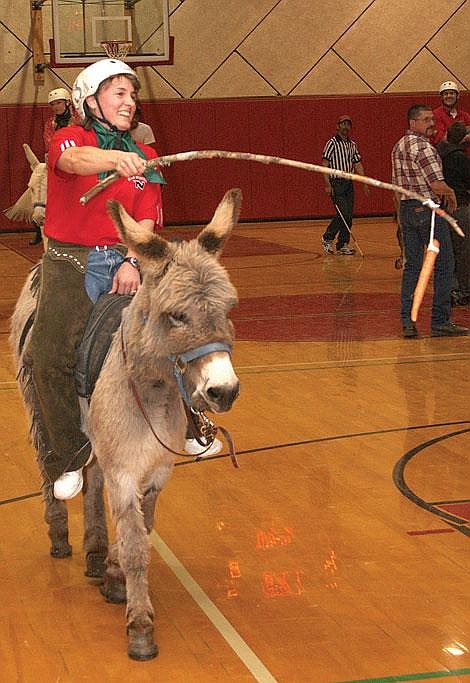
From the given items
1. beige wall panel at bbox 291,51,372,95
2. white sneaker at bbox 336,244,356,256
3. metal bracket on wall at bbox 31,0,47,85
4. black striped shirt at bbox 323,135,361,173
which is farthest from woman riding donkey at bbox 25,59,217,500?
beige wall panel at bbox 291,51,372,95

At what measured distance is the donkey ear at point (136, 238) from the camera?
4.20 metres

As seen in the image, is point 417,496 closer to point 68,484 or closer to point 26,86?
point 68,484

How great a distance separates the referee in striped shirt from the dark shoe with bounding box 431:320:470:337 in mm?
7255

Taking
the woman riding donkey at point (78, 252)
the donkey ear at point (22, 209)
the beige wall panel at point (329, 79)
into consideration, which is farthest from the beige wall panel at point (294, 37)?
the woman riding donkey at point (78, 252)

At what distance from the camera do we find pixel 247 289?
14.4 m

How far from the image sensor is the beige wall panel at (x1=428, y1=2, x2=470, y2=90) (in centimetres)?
2333

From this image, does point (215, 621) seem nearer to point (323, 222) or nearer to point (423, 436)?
point (423, 436)

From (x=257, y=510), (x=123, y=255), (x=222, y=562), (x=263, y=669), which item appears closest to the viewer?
(x=263, y=669)

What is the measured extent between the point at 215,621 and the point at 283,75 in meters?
19.4

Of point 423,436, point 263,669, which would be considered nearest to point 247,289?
point 423,436

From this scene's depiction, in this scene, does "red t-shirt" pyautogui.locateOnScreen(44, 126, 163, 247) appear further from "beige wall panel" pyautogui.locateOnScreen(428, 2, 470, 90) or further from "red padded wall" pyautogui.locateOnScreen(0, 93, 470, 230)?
"beige wall panel" pyautogui.locateOnScreen(428, 2, 470, 90)

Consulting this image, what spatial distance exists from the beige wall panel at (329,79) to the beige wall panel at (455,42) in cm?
181

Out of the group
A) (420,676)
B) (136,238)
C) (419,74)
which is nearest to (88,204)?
(136,238)

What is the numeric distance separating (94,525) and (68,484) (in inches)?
15.2
